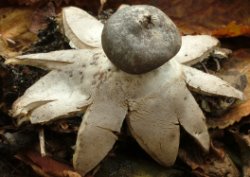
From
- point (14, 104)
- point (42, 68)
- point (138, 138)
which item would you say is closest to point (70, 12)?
point (42, 68)

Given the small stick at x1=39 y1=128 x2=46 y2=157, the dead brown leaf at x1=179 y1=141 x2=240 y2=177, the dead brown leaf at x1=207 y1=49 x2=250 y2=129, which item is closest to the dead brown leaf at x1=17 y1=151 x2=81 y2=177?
→ the small stick at x1=39 y1=128 x2=46 y2=157

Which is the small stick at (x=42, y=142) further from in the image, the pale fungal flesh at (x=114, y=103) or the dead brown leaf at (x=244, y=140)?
the dead brown leaf at (x=244, y=140)

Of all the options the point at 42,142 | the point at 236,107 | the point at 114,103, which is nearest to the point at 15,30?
the point at 42,142

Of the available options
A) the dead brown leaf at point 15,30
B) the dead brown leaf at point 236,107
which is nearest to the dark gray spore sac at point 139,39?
the dead brown leaf at point 236,107

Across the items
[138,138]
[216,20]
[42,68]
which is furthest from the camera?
[216,20]

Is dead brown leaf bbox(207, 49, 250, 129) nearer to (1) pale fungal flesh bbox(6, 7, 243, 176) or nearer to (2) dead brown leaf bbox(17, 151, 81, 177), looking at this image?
(1) pale fungal flesh bbox(6, 7, 243, 176)

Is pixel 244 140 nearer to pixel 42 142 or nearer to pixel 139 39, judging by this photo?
pixel 139 39

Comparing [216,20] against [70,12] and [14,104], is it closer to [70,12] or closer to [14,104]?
[70,12]
